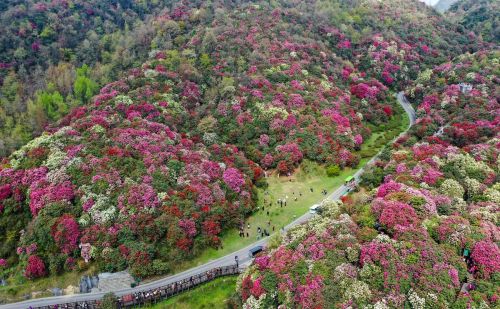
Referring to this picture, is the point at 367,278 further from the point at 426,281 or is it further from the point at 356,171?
the point at 356,171

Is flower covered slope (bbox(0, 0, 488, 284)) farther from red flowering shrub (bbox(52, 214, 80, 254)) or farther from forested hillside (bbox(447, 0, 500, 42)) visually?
forested hillside (bbox(447, 0, 500, 42))


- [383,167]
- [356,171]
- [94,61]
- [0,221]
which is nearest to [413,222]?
[383,167]

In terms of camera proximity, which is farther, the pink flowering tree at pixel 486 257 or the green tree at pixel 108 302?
the green tree at pixel 108 302

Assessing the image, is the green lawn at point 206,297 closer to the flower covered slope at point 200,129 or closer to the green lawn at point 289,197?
the green lawn at point 289,197

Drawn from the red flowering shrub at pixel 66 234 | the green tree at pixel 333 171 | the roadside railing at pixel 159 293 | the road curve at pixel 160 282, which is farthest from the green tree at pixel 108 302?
the green tree at pixel 333 171

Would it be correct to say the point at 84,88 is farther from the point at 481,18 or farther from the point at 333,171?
the point at 481,18

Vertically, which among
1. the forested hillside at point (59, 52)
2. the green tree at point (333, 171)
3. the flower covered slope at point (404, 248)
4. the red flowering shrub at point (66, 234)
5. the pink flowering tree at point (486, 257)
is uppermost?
the pink flowering tree at point (486, 257)

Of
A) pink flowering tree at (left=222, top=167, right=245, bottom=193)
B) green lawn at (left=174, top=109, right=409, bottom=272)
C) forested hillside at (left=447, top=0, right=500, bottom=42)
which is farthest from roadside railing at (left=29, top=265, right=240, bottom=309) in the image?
forested hillside at (left=447, top=0, right=500, bottom=42)
